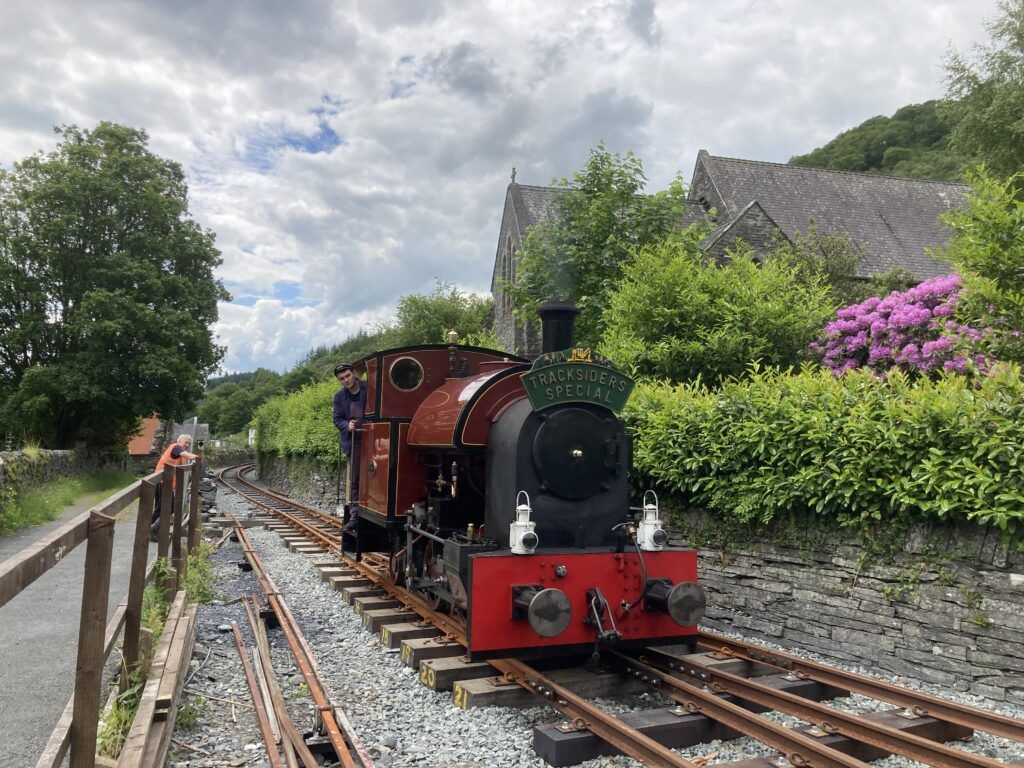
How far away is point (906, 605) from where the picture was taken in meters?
5.29

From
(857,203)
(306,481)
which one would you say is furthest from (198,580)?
(857,203)

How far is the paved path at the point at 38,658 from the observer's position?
Answer: 3705mm

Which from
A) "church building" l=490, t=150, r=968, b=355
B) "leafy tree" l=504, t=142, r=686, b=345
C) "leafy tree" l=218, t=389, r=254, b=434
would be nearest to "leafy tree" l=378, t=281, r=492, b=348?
"church building" l=490, t=150, r=968, b=355

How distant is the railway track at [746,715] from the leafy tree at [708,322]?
16.9 ft

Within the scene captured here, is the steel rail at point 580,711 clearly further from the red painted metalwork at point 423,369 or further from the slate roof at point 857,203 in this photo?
the slate roof at point 857,203

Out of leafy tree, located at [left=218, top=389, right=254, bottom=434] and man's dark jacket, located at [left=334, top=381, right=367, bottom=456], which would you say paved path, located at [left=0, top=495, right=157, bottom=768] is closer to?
man's dark jacket, located at [left=334, top=381, right=367, bottom=456]

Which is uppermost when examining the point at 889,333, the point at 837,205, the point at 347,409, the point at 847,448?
the point at 837,205

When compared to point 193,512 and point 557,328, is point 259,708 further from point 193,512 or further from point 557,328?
point 193,512

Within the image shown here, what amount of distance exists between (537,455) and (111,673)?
3.13m

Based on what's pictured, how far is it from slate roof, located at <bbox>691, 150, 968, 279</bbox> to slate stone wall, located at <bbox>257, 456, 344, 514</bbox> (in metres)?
15.8

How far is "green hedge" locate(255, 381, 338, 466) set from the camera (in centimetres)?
1997

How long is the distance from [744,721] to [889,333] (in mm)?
9496

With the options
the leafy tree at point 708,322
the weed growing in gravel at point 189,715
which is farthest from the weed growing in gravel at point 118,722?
the leafy tree at point 708,322

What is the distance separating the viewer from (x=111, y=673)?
4637 mm
